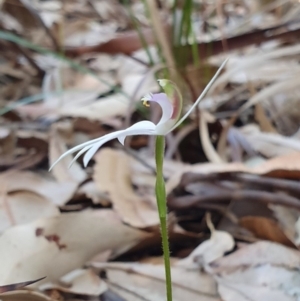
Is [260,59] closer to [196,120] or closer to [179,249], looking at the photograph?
[196,120]

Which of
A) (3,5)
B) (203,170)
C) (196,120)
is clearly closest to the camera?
(203,170)

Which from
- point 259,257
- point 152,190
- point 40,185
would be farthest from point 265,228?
point 40,185

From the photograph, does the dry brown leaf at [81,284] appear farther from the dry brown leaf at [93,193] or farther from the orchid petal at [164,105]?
the orchid petal at [164,105]

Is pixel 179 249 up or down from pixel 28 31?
down

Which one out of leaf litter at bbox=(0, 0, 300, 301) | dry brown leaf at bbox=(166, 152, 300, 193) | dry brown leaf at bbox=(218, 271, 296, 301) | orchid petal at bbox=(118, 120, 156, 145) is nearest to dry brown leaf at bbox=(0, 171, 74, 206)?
leaf litter at bbox=(0, 0, 300, 301)

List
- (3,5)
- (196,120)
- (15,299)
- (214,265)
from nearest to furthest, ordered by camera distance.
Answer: (15,299)
(214,265)
(196,120)
(3,5)

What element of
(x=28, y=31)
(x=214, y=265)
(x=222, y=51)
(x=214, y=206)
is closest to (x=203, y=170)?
(x=214, y=206)

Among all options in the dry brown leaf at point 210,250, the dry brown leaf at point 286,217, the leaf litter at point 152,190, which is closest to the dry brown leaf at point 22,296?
the leaf litter at point 152,190
